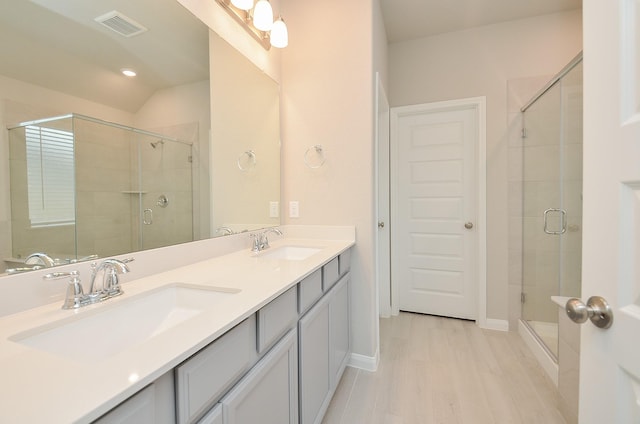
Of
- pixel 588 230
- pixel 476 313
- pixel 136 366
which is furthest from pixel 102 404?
pixel 476 313

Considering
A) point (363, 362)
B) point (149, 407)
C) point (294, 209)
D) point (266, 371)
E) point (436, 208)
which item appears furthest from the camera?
point (436, 208)

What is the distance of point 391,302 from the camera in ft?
9.53

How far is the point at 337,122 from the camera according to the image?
6.47 feet

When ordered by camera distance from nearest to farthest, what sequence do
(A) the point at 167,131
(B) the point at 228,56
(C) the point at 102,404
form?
(C) the point at 102,404, (A) the point at 167,131, (B) the point at 228,56

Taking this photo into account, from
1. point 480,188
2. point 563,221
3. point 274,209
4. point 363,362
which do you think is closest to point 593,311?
point 363,362

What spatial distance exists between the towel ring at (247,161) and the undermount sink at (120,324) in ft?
3.03

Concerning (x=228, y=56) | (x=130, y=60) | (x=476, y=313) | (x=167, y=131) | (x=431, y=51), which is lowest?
(x=476, y=313)

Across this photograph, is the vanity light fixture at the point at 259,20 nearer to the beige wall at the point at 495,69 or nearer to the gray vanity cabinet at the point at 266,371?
the gray vanity cabinet at the point at 266,371

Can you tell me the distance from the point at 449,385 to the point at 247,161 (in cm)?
190

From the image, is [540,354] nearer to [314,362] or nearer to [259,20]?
[314,362]

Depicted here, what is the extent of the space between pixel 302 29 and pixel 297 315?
1969 mm

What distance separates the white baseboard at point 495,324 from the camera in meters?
2.55

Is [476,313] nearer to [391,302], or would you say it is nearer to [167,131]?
[391,302]

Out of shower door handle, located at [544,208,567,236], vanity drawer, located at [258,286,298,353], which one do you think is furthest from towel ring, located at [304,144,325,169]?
shower door handle, located at [544,208,567,236]
